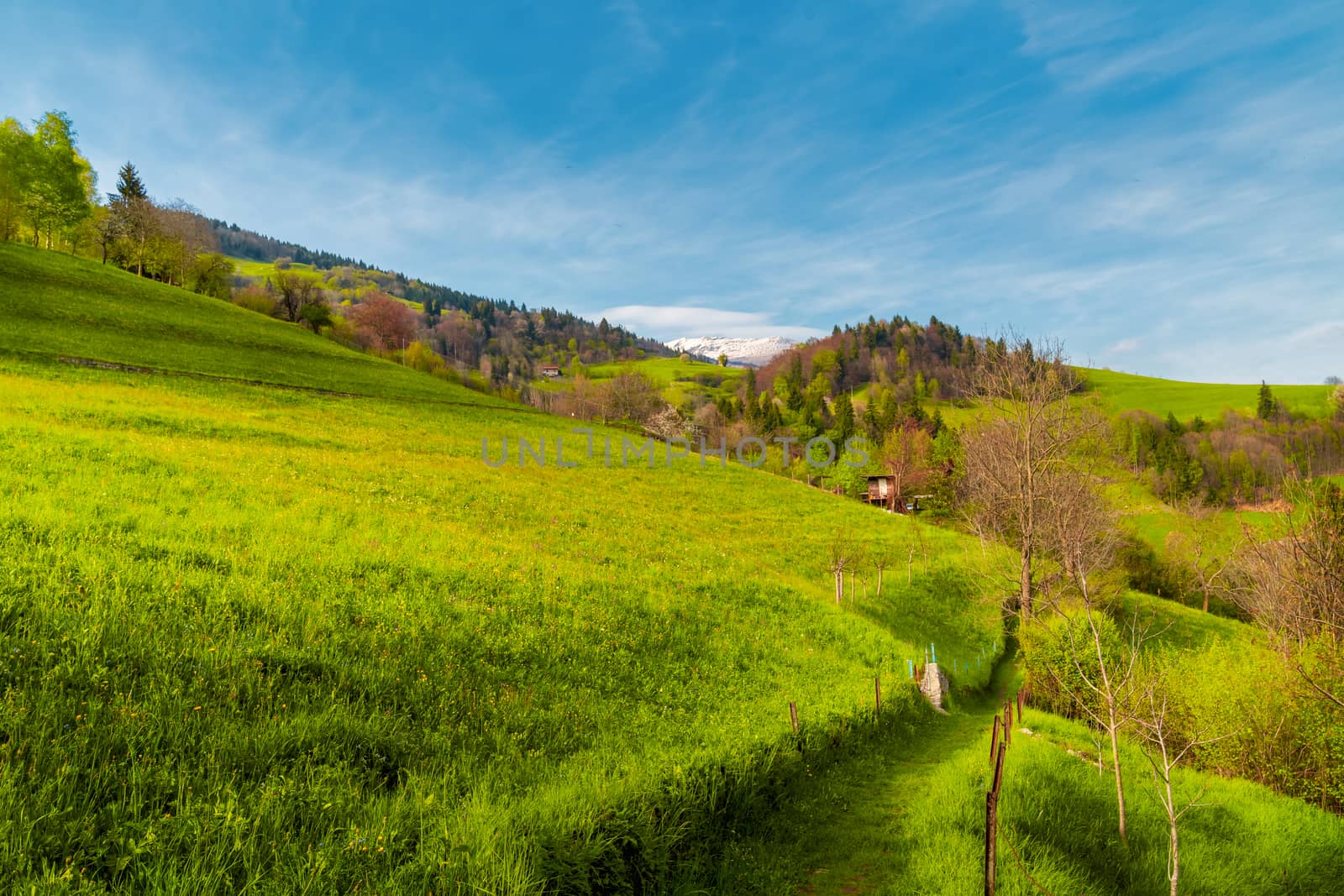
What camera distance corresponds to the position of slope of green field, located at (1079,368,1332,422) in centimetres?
15088

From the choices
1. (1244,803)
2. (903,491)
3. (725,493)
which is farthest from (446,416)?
(903,491)

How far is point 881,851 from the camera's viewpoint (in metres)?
8.70

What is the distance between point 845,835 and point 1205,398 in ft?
764

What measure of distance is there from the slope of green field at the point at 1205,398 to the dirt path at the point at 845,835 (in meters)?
168

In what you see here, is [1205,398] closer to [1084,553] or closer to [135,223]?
[1084,553]

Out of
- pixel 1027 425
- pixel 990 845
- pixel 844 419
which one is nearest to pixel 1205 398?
pixel 844 419

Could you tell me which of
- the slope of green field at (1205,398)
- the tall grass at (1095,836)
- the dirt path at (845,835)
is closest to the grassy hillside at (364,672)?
the dirt path at (845,835)

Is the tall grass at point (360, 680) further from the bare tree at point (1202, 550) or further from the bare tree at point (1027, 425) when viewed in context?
the bare tree at point (1202, 550)

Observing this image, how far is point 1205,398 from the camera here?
559 ft

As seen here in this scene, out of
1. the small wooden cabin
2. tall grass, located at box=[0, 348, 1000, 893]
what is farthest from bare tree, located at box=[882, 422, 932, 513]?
tall grass, located at box=[0, 348, 1000, 893]

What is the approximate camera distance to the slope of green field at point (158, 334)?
38500 mm

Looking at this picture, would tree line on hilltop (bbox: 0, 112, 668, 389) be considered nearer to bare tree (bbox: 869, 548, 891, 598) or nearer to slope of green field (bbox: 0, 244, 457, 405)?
slope of green field (bbox: 0, 244, 457, 405)

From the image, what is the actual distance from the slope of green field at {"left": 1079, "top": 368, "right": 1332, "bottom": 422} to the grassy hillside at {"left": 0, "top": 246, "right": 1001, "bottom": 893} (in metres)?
168

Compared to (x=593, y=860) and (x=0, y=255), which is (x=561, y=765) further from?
(x=0, y=255)
